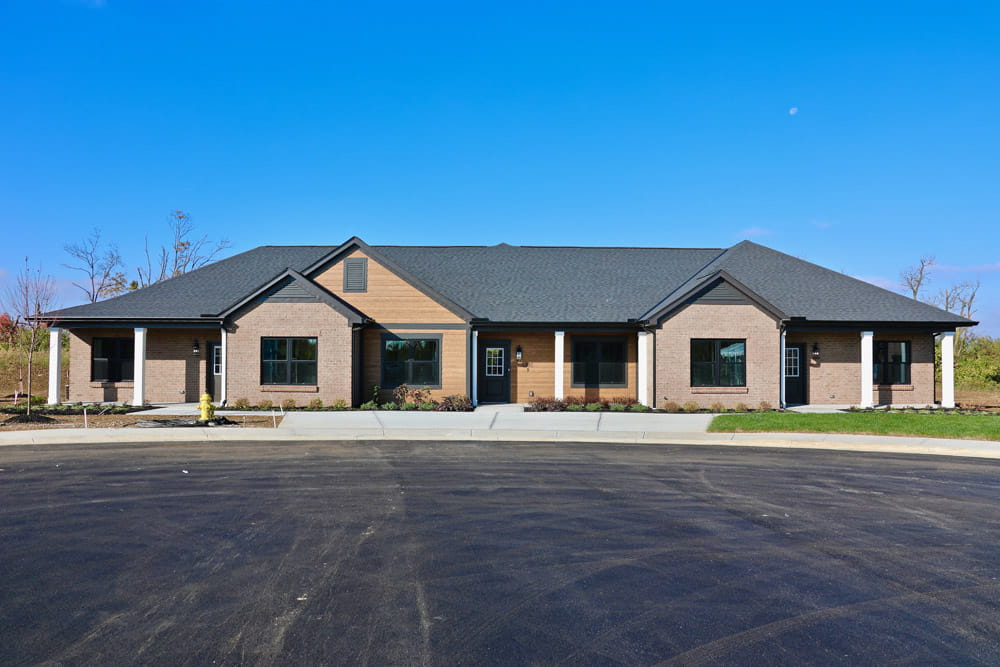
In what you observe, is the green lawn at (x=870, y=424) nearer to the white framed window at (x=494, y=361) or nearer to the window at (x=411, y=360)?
the white framed window at (x=494, y=361)

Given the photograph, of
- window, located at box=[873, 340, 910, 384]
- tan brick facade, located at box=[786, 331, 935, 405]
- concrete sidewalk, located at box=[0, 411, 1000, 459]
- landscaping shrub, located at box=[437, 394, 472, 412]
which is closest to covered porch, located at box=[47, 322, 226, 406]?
concrete sidewalk, located at box=[0, 411, 1000, 459]

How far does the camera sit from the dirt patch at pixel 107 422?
17781mm

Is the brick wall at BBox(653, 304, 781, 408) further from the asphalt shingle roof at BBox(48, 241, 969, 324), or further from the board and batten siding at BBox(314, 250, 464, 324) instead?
the board and batten siding at BBox(314, 250, 464, 324)

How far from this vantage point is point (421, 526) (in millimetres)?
7902

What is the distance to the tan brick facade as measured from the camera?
25.1 meters

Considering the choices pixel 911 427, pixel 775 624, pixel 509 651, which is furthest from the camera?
pixel 911 427

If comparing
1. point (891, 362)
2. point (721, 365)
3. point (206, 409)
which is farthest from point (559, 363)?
point (891, 362)

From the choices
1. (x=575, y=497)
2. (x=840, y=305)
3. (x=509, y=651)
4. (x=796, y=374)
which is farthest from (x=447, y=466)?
(x=840, y=305)

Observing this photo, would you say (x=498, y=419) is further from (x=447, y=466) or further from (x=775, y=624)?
(x=775, y=624)

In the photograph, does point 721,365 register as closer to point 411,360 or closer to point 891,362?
point 891,362

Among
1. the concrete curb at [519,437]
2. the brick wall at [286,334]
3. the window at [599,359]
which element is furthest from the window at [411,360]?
the concrete curb at [519,437]

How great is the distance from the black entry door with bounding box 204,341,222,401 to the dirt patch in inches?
173

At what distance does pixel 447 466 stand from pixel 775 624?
774cm

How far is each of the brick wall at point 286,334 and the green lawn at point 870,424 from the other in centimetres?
1232
